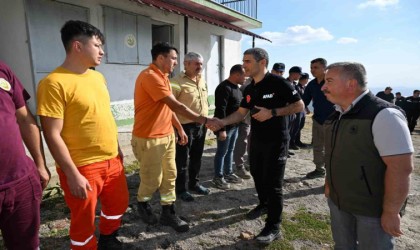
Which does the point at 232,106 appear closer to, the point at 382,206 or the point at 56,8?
the point at 382,206

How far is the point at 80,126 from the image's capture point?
204 centimetres

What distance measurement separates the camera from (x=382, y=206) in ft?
5.73

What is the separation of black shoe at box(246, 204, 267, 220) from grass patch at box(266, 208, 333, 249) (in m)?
0.31

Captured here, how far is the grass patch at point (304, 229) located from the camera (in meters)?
3.02

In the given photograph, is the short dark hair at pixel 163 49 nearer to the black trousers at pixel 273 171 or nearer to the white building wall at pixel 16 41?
the black trousers at pixel 273 171

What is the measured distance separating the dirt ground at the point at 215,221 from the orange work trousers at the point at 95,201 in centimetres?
68

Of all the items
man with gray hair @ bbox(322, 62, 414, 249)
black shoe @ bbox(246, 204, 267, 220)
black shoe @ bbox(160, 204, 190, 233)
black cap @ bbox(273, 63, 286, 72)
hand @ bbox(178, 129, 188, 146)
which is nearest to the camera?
man with gray hair @ bbox(322, 62, 414, 249)

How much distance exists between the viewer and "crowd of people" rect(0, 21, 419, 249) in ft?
5.51

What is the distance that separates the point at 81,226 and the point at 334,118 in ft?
7.35

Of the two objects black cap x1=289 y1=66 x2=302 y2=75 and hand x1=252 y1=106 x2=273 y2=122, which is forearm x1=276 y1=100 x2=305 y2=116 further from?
black cap x1=289 y1=66 x2=302 y2=75

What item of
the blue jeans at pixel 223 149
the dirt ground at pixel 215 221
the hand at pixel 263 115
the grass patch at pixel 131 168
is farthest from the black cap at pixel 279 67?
the grass patch at pixel 131 168

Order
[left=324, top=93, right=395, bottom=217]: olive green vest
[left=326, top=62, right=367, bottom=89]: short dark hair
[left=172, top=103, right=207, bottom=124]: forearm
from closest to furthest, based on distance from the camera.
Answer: [left=324, top=93, right=395, bottom=217]: olive green vest → [left=326, top=62, right=367, bottom=89]: short dark hair → [left=172, top=103, right=207, bottom=124]: forearm

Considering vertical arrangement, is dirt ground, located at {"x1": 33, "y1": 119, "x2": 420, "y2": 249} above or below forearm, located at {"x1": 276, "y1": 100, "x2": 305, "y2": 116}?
below

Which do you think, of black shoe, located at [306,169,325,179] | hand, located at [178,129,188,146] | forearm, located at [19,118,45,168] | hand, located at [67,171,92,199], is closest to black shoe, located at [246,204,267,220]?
hand, located at [178,129,188,146]
